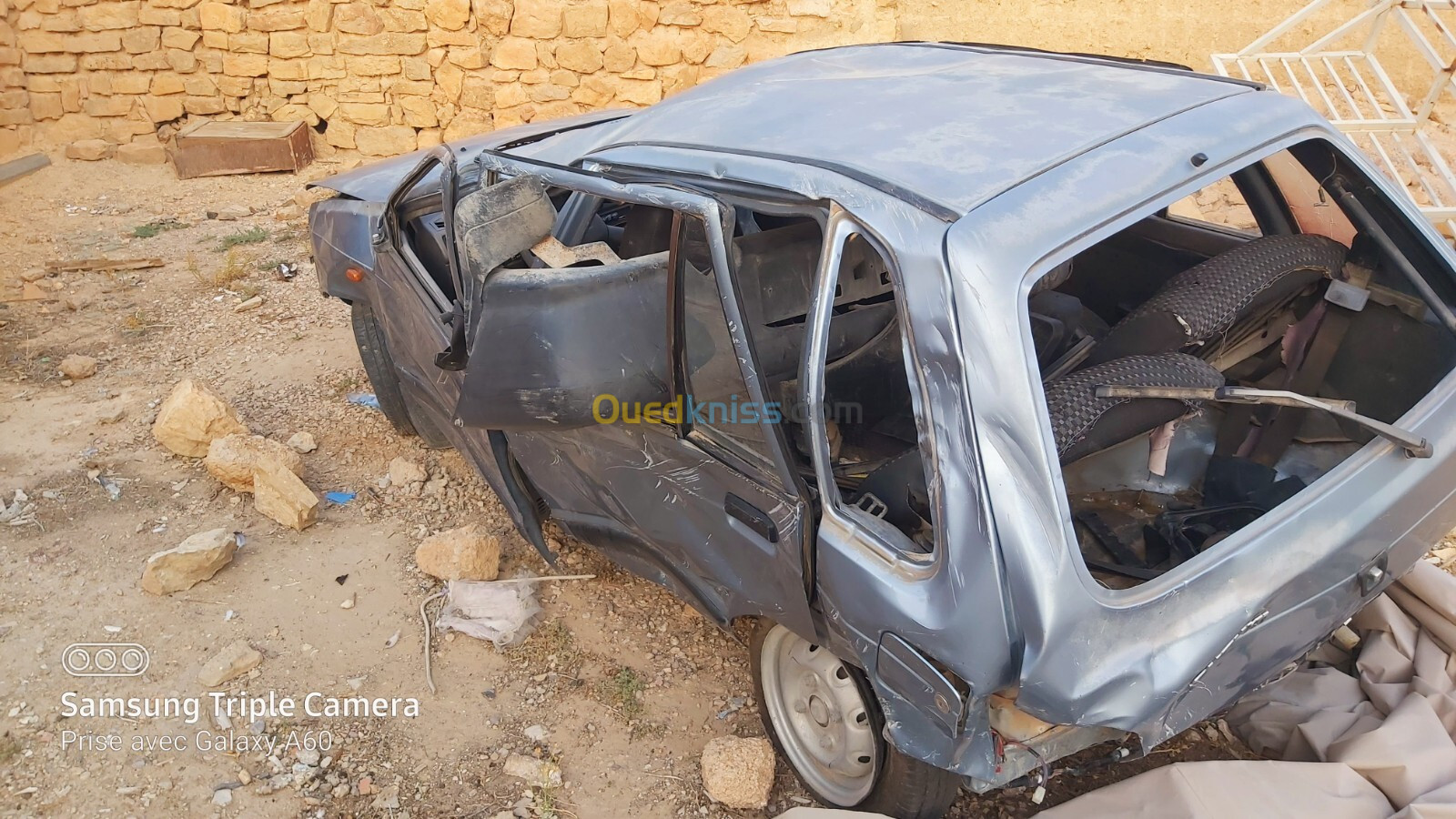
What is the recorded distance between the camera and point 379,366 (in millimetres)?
4199

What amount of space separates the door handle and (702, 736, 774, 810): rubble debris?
28.5 inches

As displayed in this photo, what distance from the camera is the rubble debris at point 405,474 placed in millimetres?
4090

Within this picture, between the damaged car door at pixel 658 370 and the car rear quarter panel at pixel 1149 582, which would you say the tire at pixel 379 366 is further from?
the car rear quarter panel at pixel 1149 582

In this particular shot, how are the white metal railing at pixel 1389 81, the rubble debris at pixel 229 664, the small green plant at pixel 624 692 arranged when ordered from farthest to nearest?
the white metal railing at pixel 1389 81 → the rubble debris at pixel 229 664 → the small green plant at pixel 624 692

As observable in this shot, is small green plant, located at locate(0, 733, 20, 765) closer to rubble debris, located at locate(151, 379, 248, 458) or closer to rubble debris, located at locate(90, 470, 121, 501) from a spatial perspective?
rubble debris, located at locate(90, 470, 121, 501)

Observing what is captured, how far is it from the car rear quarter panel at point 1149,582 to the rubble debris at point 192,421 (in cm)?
368

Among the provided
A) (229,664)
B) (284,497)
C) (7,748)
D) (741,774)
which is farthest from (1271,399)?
(7,748)

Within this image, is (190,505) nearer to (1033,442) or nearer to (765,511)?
(765,511)

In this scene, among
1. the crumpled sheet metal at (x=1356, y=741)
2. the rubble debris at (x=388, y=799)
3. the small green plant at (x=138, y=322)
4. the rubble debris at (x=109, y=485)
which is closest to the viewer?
the crumpled sheet metal at (x=1356, y=741)

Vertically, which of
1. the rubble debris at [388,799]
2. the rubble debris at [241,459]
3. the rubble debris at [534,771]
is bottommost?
the rubble debris at [388,799]

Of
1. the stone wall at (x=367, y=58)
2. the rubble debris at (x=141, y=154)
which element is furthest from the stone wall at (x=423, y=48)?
the rubble debris at (x=141, y=154)

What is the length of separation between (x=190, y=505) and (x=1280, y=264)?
13.5 ft

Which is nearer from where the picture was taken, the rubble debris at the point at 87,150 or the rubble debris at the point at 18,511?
the rubble debris at the point at 18,511

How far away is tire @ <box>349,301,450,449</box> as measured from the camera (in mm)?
4145
